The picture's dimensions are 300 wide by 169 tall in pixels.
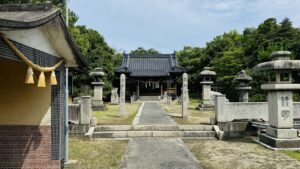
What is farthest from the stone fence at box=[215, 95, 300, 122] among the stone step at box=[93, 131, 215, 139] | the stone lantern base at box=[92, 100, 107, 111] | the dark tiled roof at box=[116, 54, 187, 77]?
the dark tiled roof at box=[116, 54, 187, 77]

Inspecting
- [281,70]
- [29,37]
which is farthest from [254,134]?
[29,37]

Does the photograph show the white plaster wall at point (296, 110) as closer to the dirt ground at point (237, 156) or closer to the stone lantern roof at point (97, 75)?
the dirt ground at point (237, 156)

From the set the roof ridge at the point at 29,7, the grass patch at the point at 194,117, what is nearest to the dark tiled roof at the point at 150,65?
A: the grass patch at the point at 194,117

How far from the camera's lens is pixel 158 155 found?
8.69 metres

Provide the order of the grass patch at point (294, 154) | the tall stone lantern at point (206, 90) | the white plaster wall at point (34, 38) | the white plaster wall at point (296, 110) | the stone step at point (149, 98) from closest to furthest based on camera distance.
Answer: the white plaster wall at point (34, 38)
the grass patch at point (294, 154)
the white plaster wall at point (296, 110)
the tall stone lantern at point (206, 90)
the stone step at point (149, 98)

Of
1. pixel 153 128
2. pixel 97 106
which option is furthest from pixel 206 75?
pixel 153 128

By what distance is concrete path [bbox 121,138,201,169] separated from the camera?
7.54m

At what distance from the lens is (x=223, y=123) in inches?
482

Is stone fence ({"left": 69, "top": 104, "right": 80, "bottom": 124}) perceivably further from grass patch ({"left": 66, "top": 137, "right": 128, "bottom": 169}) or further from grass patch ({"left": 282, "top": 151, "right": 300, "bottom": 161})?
grass patch ({"left": 282, "top": 151, "right": 300, "bottom": 161})

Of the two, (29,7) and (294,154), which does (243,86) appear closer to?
(294,154)

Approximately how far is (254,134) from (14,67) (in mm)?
10068

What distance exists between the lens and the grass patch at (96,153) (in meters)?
7.61

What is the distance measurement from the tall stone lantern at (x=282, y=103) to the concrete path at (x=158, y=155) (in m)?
3.24

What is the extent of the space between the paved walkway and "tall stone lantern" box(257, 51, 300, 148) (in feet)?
10.6
